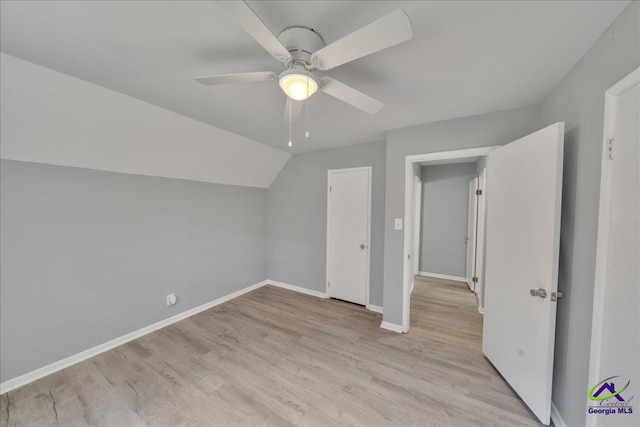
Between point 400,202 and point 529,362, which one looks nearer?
point 529,362

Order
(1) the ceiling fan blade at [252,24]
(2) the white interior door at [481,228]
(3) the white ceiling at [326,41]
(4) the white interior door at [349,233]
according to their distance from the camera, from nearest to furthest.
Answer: (1) the ceiling fan blade at [252,24]
(3) the white ceiling at [326,41]
(2) the white interior door at [481,228]
(4) the white interior door at [349,233]

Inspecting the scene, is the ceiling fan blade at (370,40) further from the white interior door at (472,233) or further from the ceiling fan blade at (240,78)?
the white interior door at (472,233)

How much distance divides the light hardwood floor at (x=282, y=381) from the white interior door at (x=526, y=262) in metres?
0.26

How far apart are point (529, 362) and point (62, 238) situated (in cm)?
403

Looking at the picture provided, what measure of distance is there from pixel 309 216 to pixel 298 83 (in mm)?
2706

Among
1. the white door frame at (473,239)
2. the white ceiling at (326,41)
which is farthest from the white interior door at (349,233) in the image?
the white door frame at (473,239)

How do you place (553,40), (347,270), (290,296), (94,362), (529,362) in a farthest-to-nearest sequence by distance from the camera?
(290,296) → (347,270) → (94,362) → (529,362) → (553,40)

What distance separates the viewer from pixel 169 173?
2719mm

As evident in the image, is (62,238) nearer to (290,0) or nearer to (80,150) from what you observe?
(80,150)

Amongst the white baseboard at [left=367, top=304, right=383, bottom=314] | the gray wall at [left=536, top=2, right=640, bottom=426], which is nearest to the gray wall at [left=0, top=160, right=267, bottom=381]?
the white baseboard at [left=367, top=304, right=383, bottom=314]

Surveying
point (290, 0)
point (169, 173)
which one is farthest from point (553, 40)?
point (169, 173)

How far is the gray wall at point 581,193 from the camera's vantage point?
1.08 metres

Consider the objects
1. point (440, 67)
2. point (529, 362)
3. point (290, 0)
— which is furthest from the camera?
point (529, 362)

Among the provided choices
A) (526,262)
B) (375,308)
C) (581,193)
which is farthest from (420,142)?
(375,308)
